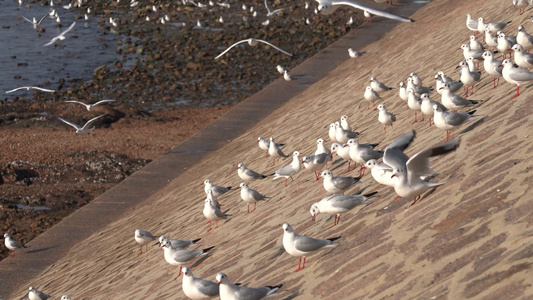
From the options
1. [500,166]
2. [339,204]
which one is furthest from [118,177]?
[500,166]

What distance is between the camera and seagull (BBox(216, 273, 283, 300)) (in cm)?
700

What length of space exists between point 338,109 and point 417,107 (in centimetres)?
458

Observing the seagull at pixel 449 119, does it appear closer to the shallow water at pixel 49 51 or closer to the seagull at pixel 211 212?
the seagull at pixel 211 212

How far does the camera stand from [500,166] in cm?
771

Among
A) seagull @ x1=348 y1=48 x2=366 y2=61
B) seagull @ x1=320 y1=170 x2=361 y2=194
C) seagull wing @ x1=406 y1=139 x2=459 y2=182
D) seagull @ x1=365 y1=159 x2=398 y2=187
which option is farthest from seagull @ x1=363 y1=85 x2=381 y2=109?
seagull @ x1=348 y1=48 x2=366 y2=61

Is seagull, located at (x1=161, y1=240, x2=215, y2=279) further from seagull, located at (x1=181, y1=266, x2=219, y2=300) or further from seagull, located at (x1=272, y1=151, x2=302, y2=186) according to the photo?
seagull, located at (x1=272, y1=151, x2=302, y2=186)

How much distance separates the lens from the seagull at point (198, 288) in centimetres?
766

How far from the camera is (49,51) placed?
106 feet

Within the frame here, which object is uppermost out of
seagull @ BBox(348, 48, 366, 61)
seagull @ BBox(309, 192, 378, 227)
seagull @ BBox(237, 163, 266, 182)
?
seagull @ BBox(309, 192, 378, 227)

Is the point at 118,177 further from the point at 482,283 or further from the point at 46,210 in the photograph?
the point at 482,283

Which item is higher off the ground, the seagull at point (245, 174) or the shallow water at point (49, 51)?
the seagull at point (245, 174)

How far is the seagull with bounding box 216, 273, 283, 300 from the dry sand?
1.00 feet

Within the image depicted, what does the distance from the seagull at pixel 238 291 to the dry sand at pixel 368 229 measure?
1.00ft

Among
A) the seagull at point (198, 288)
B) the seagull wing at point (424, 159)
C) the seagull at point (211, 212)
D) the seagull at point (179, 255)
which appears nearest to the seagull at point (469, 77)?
the seagull at point (211, 212)
